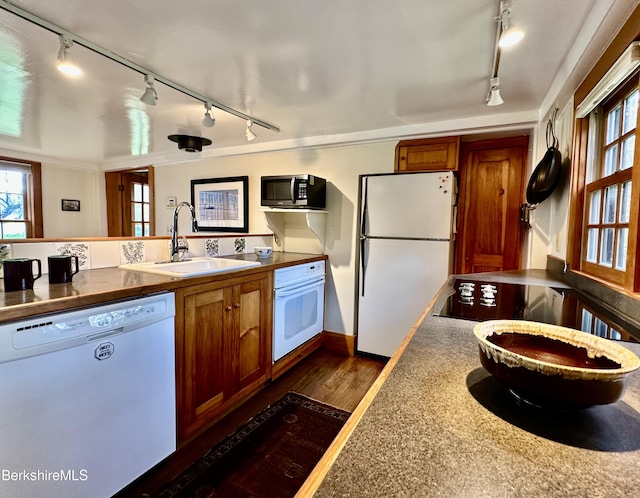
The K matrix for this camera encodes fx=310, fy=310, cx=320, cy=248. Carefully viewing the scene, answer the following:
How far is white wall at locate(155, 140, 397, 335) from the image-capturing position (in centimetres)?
294

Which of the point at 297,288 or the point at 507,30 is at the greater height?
the point at 507,30

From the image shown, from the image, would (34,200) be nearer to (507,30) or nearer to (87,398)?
(87,398)

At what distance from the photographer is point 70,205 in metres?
4.41

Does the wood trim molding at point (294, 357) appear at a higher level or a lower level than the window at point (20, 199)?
lower

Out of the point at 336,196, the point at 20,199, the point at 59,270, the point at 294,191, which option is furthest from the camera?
the point at 20,199

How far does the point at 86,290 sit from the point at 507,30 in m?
2.01

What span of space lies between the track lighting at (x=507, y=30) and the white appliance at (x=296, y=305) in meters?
1.84

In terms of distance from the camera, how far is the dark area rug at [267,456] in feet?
4.85

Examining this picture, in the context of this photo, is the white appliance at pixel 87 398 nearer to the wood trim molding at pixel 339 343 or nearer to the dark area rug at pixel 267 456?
the dark area rug at pixel 267 456

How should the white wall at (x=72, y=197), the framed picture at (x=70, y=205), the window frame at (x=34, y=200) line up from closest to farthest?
the window frame at (x=34, y=200) < the white wall at (x=72, y=197) < the framed picture at (x=70, y=205)

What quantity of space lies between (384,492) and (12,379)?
1.26 meters

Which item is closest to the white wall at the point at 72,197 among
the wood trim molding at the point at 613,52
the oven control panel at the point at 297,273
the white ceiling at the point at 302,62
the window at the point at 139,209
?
the window at the point at 139,209

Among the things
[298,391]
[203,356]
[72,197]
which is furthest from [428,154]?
[72,197]

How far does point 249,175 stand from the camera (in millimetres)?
3484
